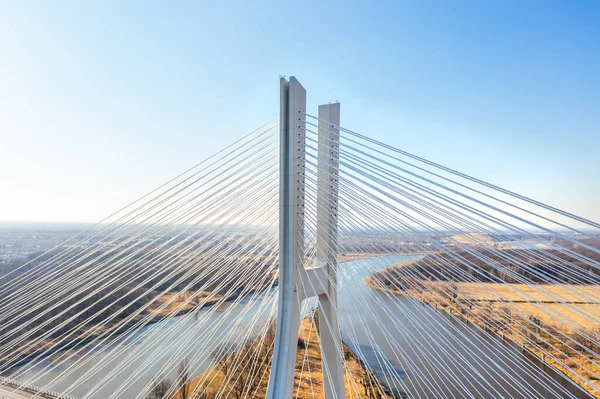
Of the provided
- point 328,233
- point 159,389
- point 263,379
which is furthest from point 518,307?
point 159,389

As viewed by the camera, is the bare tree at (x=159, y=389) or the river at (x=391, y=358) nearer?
the river at (x=391, y=358)

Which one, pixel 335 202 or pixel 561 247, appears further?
pixel 335 202

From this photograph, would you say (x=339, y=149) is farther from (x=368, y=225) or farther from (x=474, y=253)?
(x=474, y=253)

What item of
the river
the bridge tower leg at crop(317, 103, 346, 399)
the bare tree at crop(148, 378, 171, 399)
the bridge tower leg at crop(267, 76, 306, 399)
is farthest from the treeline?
the bare tree at crop(148, 378, 171, 399)

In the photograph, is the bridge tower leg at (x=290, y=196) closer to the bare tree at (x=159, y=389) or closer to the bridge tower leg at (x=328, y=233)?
the bridge tower leg at (x=328, y=233)

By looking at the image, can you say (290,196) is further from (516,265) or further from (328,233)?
(516,265)

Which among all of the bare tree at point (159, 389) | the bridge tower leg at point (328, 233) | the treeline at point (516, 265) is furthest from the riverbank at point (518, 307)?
the bare tree at point (159, 389)

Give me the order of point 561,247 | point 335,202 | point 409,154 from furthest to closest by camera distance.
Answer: point 335,202, point 409,154, point 561,247

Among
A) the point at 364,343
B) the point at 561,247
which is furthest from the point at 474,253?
the point at 364,343

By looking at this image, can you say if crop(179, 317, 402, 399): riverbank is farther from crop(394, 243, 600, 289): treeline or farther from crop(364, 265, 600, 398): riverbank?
crop(394, 243, 600, 289): treeline
